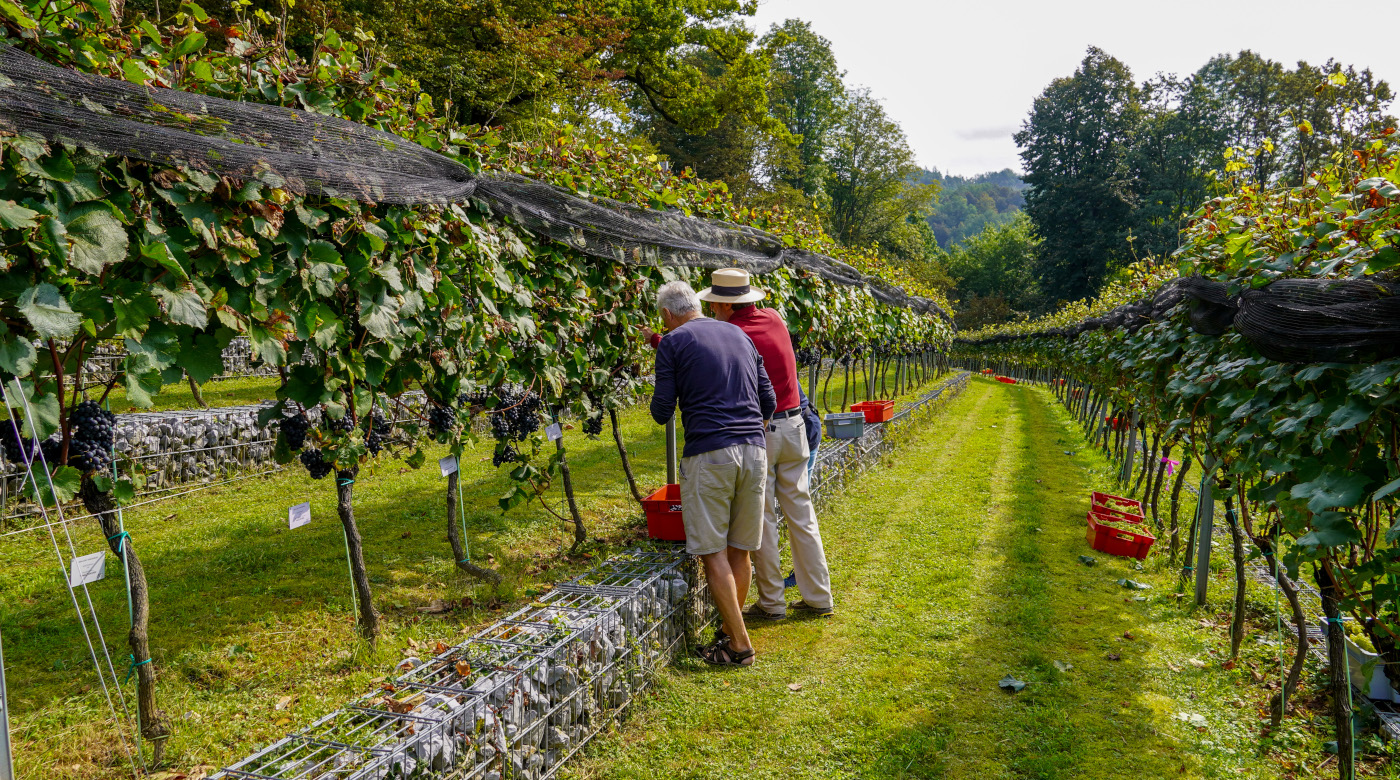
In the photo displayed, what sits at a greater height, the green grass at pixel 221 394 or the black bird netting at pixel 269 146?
the black bird netting at pixel 269 146

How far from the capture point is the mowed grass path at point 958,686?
10.9ft

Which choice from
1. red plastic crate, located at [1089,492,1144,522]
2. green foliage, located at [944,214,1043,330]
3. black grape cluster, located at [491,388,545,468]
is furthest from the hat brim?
green foliage, located at [944,214,1043,330]

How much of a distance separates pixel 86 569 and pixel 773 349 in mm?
3351

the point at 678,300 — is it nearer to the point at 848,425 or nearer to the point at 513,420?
the point at 513,420

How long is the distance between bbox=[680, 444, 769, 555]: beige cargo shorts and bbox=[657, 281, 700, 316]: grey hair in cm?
78

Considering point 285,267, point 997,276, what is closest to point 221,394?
point 285,267

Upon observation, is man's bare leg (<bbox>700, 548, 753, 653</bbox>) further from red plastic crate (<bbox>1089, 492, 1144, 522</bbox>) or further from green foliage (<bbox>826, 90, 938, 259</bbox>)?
green foliage (<bbox>826, 90, 938, 259</bbox>)

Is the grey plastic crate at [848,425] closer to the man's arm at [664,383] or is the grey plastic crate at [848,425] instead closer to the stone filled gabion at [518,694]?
the stone filled gabion at [518,694]

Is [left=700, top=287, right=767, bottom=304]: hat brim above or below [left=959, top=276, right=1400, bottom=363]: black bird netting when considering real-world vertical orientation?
above

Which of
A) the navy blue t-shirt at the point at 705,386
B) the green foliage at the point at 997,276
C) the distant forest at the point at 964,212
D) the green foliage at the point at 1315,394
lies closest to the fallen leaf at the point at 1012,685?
the green foliage at the point at 1315,394

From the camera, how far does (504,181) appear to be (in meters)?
4.24

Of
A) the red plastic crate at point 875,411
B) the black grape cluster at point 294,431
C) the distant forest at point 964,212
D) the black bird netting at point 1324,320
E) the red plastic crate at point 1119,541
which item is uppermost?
the distant forest at point 964,212

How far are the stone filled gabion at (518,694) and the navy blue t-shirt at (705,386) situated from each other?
828 millimetres

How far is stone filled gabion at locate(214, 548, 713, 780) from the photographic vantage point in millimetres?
2363
